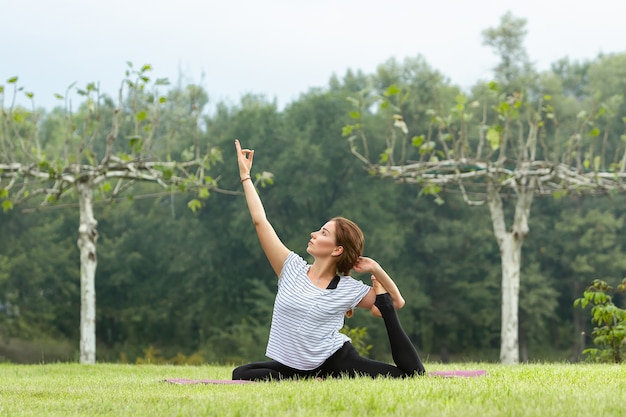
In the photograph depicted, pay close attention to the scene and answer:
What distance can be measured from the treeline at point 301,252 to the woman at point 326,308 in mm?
26210

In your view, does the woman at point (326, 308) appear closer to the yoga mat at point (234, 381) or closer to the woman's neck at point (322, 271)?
the woman's neck at point (322, 271)

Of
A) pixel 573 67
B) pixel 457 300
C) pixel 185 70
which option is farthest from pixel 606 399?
pixel 185 70

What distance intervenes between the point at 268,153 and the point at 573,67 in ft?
47.8

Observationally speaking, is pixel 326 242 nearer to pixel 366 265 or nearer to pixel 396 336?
pixel 366 265

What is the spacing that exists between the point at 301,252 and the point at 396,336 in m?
27.8

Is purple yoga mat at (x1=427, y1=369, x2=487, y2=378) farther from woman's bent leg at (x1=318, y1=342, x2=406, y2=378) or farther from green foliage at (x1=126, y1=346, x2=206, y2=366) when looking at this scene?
green foliage at (x1=126, y1=346, x2=206, y2=366)

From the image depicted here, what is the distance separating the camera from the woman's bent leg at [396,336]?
6.32 m

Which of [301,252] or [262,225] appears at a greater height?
[262,225]

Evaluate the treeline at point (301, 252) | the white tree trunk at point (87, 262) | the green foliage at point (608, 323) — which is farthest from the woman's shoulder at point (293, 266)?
the treeline at point (301, 252)

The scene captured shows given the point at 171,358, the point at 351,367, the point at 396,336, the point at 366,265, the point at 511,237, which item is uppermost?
the point at 511,237

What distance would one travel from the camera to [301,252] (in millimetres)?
34062

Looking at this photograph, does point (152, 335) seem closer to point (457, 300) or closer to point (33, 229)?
point (33, 229)

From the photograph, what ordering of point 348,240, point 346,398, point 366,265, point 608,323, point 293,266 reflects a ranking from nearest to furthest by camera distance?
1. point 346,398
2. point 366,265
3. point 348,240
4. point 293,266
5. point 608,323

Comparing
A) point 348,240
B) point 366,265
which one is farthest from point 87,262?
point 366,265
